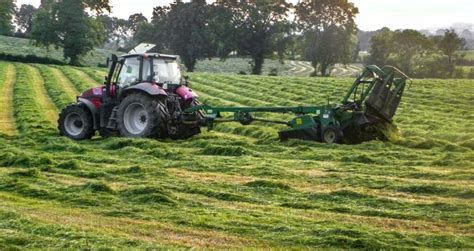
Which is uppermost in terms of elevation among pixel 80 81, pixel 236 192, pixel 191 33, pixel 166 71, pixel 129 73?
pixel 191 33

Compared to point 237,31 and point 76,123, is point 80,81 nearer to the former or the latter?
point 76,123

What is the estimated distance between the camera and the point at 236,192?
931cm

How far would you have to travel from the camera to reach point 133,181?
10133mm

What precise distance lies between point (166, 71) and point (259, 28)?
47679 millimetres

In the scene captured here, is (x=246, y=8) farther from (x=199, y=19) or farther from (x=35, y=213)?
(x=35, y=213)

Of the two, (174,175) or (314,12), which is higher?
(314,12)

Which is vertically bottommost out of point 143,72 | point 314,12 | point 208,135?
point 208,135

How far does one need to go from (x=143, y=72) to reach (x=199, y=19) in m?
49.3

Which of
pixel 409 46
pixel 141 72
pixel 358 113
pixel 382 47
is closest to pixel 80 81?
pixel 141 72

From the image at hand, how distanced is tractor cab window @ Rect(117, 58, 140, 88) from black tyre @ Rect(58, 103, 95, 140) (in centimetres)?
118

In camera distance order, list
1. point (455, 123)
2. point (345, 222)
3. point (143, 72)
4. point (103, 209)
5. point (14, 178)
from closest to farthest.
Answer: point (345, 222) → point (103, 209) → point (14, 178) → point (143, 72) → point (455, 123)

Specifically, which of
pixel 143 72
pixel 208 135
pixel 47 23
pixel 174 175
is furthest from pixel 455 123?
pixel 47 23

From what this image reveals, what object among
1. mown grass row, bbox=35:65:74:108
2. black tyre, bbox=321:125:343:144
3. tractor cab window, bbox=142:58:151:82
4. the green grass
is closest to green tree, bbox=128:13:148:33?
the green grass

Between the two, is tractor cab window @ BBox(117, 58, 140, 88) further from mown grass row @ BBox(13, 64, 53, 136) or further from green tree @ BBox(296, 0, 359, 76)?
green tree @ BBox(296, 0, 359, 76)
